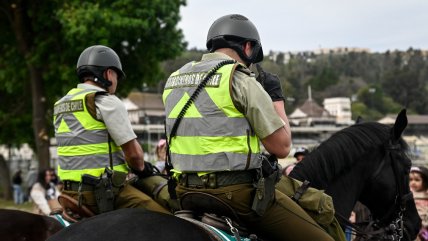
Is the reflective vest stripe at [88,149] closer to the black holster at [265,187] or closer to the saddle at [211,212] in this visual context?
the saddle at [211,212]

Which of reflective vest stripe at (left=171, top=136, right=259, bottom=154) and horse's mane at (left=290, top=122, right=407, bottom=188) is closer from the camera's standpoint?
reflective vest stripe at (left=171, top=136, right=259, bottom=154)

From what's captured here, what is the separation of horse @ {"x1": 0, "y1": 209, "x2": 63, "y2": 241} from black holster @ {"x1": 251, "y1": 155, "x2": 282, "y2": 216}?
2.22 m

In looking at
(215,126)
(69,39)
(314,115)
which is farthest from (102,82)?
(314,115)

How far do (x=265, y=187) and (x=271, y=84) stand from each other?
28.9 inches

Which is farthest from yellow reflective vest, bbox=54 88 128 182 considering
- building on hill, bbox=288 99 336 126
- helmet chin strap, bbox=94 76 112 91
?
building on hill, bbox=288 99 336 126

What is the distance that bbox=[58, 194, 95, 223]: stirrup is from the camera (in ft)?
16.3

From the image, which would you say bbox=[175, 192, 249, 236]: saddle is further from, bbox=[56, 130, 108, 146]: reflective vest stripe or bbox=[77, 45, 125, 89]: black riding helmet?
bbox=[77, 45, 125, 89]: black riding helmet

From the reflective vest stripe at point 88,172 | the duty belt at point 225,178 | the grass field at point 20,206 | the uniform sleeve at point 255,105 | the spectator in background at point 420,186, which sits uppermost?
the uniform sleeve at point 255,105

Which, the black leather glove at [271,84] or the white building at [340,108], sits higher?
the black leather glove at [271,84]

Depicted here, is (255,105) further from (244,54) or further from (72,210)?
(72,210)

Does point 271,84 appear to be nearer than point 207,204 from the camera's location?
No

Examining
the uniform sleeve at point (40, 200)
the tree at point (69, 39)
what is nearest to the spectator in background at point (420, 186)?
the uniform sleeve at point (40, 200)

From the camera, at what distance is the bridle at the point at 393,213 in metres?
4.89

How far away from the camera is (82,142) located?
4.91 m
